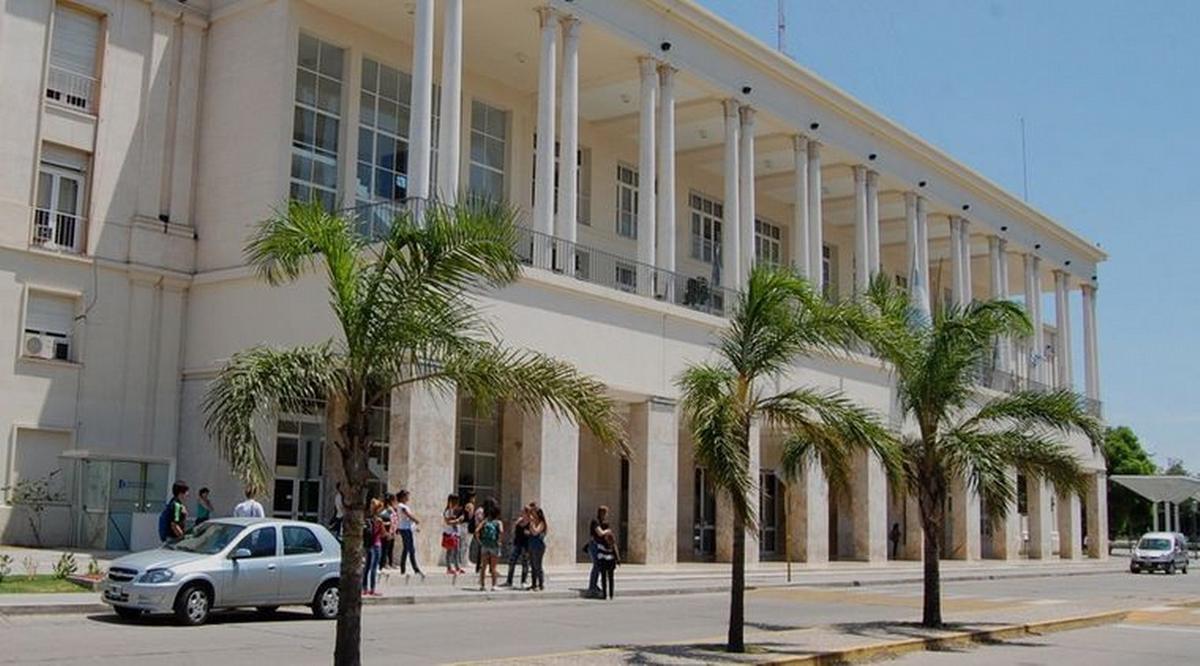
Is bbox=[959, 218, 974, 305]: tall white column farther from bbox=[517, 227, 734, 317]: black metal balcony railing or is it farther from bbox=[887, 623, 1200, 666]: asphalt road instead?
bbox=[887, 623, 1200, 666]: asphalt road

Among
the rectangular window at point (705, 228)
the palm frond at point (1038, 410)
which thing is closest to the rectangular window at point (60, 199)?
the palm frond at point (1038, 410)

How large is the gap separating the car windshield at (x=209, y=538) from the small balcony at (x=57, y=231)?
12.5 m

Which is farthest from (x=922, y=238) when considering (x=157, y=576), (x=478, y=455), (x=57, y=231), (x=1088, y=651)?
(x=157, y=576)

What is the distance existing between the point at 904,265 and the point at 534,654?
149 feet

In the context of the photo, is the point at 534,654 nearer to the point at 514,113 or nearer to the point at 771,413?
the point at 771,413

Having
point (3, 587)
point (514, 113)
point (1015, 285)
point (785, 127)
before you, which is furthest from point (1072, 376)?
point (3, 587)

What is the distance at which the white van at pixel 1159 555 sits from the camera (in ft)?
153

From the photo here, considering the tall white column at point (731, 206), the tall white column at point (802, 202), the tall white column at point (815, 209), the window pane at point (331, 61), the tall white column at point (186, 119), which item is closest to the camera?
the tall white column at point (186, 119)

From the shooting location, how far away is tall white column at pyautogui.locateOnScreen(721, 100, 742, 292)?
35.8 metres

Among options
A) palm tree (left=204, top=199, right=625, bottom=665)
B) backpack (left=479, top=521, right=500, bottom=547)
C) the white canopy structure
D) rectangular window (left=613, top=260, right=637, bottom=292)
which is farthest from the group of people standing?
the white canopy structure

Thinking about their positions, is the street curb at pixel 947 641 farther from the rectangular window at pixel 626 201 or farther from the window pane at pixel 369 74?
the window pane at pixel 369 74

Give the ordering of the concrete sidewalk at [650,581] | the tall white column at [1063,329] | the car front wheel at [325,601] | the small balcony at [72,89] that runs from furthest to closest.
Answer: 1. the tall white column at [1063,329]
2. the small balcony at [72,89]
3. the concrete sidewalk at [650,581]
4. the car front wheel at [325,601]

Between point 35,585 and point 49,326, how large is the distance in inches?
377

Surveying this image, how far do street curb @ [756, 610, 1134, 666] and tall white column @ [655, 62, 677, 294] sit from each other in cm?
1443
